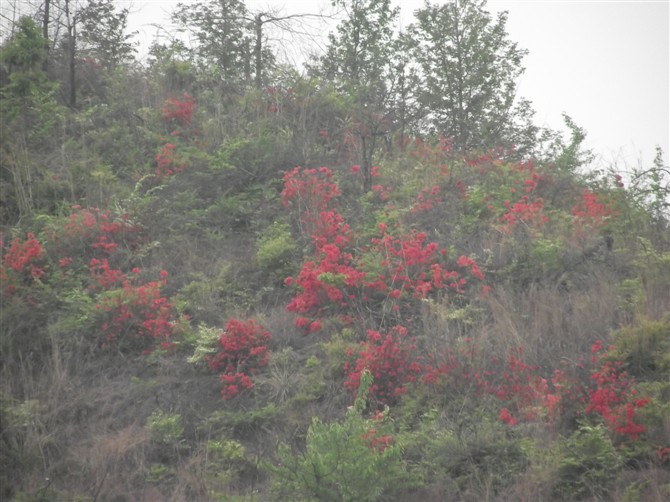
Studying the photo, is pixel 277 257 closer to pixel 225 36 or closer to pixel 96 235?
pixel 96 235

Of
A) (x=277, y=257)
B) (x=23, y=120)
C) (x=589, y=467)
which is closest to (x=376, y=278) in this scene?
(x=277, y=257)

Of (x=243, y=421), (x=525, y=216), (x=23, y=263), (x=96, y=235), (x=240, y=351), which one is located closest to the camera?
(x=243, y=421)

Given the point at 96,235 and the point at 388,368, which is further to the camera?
the point at 96,235

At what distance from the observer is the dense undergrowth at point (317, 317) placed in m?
6.00

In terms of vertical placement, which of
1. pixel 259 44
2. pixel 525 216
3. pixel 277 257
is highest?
pixel 259 44

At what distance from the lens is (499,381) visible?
7090mm

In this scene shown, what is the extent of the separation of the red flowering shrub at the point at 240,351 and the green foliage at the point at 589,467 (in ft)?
12.4

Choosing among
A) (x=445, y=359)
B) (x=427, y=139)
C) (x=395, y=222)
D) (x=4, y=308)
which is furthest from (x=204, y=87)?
(x=445, y=359)

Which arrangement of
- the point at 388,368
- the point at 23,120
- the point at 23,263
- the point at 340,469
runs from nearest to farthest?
1. the point at 340,469
2. the point at 388,368
3. the point at 23,263
4. the point at 23,120

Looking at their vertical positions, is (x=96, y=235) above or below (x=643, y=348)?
above

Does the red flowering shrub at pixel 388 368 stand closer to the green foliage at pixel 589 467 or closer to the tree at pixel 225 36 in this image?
the green foliage at pixel 589 467

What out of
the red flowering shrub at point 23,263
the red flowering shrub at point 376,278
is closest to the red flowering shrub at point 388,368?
the red flowering shrub at point 376,278

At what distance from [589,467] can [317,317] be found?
422cm

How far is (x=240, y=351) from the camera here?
8.42m
